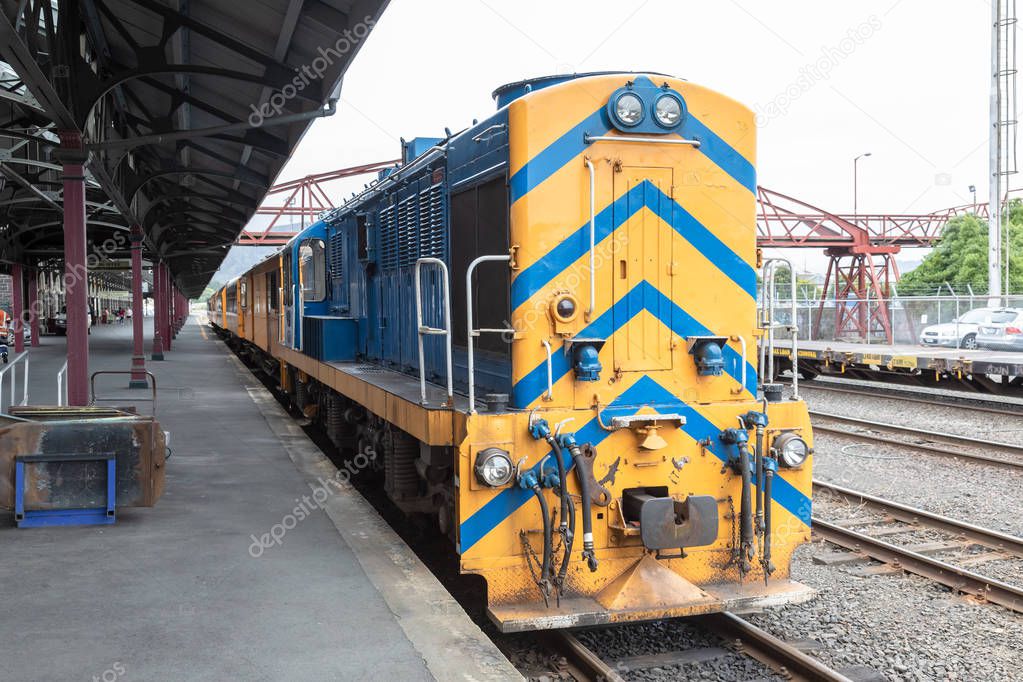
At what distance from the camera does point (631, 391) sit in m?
5.38

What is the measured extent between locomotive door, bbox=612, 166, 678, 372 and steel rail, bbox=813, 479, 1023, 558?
152 inches

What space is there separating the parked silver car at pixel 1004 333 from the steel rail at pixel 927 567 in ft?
51.5

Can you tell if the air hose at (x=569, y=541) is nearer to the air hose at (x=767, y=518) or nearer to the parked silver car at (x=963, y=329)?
the air hose at (x=767, y=518)

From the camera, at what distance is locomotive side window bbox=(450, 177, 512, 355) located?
545 cm

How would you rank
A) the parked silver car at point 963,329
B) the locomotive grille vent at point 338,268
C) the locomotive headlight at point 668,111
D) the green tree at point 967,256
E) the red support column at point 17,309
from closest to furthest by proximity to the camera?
the locomotive headlight at point 668,111, the locomotive grille vent at point 338,268, the parked silver car at point 963,329, the red support column at point 17,309, the green tree at point 967,256

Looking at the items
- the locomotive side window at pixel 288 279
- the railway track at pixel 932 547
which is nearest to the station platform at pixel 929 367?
the railway track at pixel 932 547

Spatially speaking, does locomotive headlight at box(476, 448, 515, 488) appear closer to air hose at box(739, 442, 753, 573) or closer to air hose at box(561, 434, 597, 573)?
air hose at box(561, 434, 597, 573)

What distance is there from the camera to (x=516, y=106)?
17.1 ft

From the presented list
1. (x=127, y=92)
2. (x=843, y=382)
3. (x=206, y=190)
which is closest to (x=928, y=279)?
(x=843, y=382)

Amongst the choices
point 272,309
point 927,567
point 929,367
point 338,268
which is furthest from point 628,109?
point 929,367

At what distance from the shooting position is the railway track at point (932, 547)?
6.21 m
